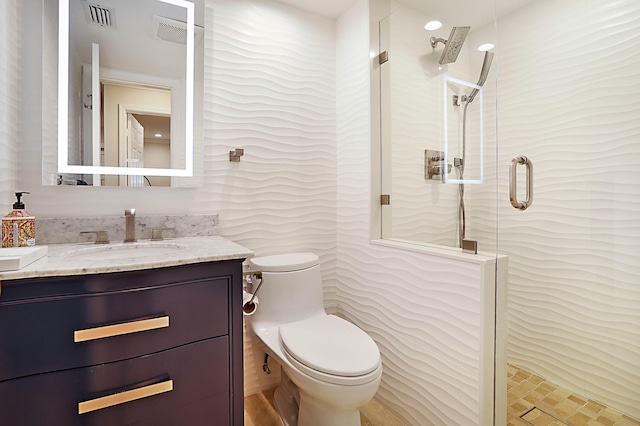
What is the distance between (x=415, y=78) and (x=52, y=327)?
77.6 inches

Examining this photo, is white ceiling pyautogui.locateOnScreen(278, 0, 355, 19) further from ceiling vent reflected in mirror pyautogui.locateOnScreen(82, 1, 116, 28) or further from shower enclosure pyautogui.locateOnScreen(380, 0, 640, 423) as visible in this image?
ceiling vent reflected in mirror pyautogui.locateOnScreen(82, 1, 116, 28)

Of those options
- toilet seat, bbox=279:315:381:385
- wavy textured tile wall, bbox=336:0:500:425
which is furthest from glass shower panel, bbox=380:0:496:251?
toilet seat, bbox=279:315:381:385

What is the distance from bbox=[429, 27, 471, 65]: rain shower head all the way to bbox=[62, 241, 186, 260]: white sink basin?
171 cm

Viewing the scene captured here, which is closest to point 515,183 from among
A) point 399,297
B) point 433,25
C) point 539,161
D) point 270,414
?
point 539,161

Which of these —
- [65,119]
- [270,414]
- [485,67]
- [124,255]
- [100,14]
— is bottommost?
[270,414]

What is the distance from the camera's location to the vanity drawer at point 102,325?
81 centimetres

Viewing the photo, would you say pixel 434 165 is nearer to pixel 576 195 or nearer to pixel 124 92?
pixel 576 195

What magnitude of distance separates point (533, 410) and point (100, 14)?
2.78m

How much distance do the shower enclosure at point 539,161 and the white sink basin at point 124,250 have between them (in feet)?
3.82

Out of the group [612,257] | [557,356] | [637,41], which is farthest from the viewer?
[557,356]

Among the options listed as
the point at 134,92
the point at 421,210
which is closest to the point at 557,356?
the point at 421,210

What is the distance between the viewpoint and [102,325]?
88 centimetres

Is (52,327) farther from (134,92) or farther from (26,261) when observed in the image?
(134,92)

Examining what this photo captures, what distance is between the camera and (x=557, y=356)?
5.64 feet
